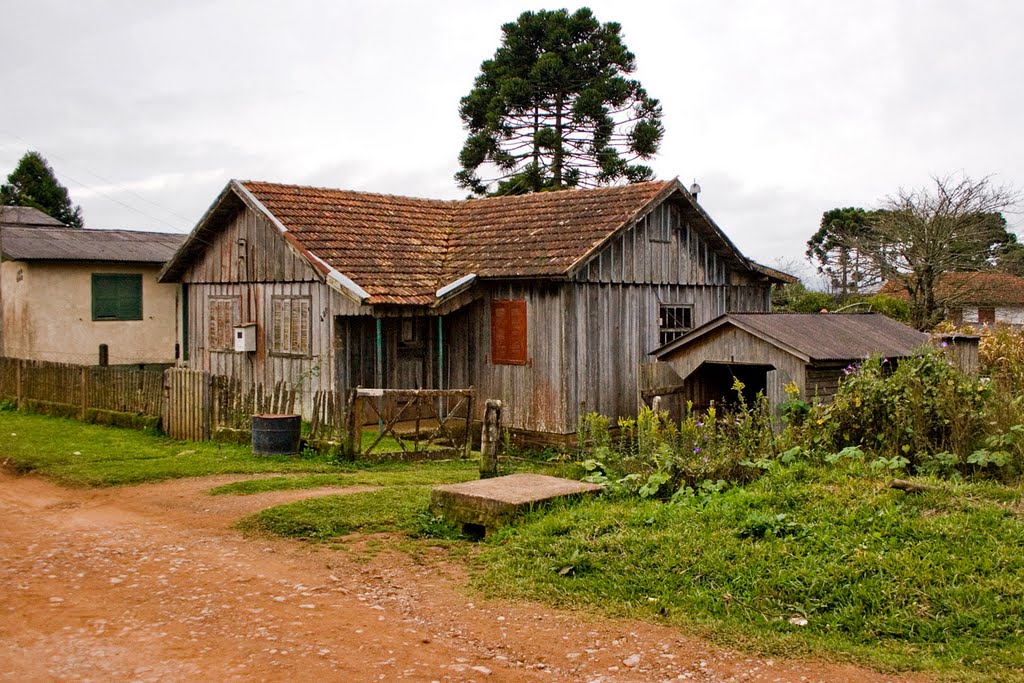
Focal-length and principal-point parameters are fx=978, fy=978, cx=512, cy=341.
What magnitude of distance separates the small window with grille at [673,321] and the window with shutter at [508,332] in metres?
3.02

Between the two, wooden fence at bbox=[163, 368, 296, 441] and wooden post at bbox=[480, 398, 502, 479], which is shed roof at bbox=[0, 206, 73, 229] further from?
wooden post at bbox=[480, 398, 502, 479]

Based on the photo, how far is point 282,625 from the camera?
276 inches

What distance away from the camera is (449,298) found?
1841 centimetres

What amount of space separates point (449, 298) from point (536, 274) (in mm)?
1811

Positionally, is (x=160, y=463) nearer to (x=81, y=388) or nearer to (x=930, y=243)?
(x=81, y=388)

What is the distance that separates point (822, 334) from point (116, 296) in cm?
1963

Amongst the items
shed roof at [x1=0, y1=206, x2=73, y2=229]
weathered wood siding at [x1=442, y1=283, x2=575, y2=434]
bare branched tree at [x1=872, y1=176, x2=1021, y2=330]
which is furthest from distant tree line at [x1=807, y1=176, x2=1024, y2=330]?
shed roof at [x1=0, y1=206, x2=73, y2=229]

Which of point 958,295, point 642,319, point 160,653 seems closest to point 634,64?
point 958,295

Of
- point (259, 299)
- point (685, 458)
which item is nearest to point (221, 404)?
point (259, 299)

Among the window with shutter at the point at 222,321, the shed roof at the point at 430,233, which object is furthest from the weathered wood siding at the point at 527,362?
the window with shutter at the point at 222,321

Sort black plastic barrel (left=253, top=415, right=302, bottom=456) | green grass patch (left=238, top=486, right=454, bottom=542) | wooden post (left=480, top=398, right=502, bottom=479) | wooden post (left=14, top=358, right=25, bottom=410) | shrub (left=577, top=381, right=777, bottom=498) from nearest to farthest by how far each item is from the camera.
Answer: green grass patch (left=238, top=486, right=454, bottom=542) < shrub (left=577, top=381, right=777, bottom=498) < wooden post (left=480, top=398, right=502, bottom=479) < black plastic barrel (left=253, top=415, right=302, bottom=456) < wooden post (left=14, top=358, right=25, bottom=410)

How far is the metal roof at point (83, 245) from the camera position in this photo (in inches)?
1008

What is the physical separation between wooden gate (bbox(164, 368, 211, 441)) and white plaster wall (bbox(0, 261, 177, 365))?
35.3 feet

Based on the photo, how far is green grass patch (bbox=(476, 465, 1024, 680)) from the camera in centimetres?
649
